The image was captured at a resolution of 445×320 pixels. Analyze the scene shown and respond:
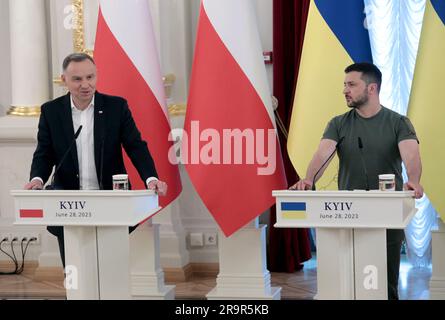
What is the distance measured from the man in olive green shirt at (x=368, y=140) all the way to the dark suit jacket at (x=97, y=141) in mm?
924

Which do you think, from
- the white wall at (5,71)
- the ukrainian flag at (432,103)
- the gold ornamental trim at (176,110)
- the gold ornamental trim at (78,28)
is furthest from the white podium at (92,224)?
the white wall at (5,71)

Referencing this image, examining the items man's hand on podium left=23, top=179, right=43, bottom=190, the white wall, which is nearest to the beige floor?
the white wall

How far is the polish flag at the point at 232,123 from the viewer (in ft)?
17.0

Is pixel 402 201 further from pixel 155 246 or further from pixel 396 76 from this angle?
pixel 396 76

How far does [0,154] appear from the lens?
22.0 feet

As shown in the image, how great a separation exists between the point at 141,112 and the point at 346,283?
199 cm

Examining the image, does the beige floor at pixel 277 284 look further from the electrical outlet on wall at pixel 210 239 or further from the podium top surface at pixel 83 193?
the podium top surface at pixel 83 193

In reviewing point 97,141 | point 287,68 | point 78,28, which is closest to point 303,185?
point 97,141

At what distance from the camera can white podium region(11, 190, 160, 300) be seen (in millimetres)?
3922

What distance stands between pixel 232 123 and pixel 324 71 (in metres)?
0.62

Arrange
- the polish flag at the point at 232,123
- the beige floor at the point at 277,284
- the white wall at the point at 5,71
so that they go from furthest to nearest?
1. the white wall at the point at 5,71
2. the beige floor at the point at 277,284
3. the polish flag at the point at 232,123

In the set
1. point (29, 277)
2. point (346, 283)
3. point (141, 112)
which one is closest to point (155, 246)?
point (141, 112)

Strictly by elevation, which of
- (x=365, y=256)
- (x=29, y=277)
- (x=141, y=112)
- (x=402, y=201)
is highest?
(x=141, y=112)

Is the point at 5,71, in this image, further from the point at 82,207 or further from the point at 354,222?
the point at 354,222
